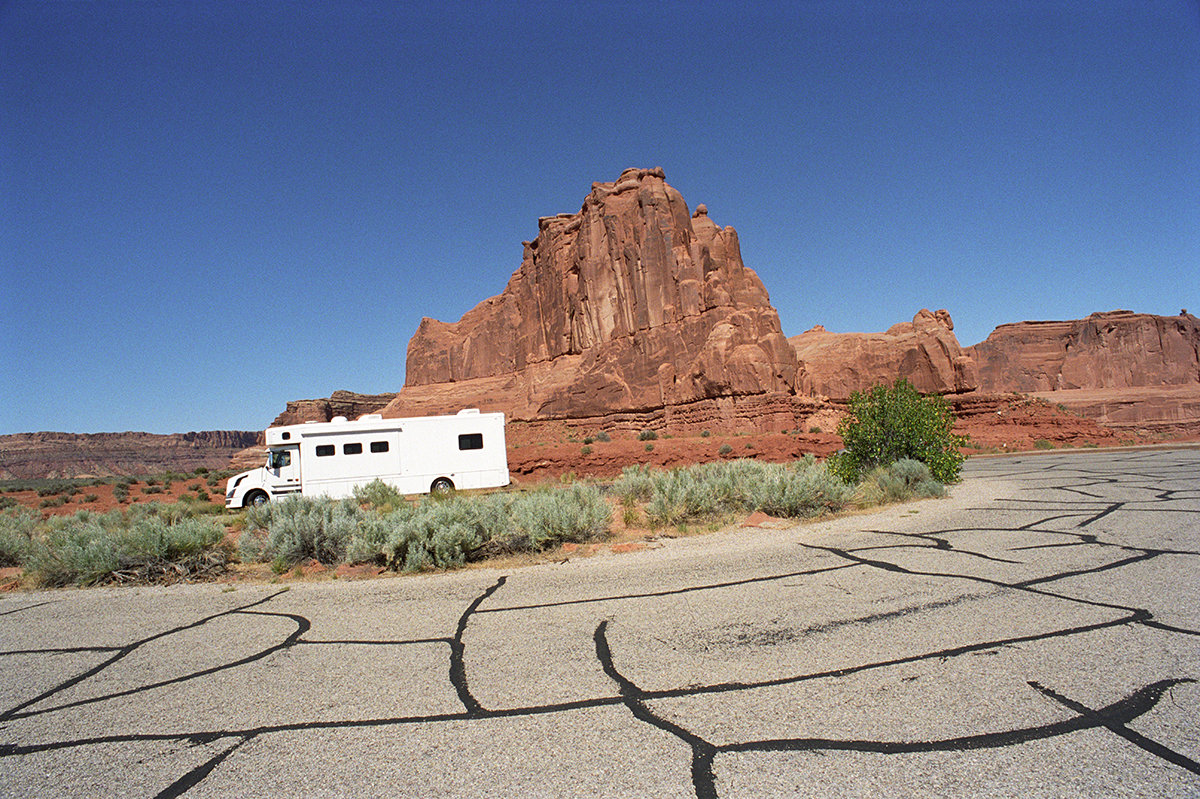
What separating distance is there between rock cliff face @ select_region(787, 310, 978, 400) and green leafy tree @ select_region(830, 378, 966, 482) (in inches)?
1427

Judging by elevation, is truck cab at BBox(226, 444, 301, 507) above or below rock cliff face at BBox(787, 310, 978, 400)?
below

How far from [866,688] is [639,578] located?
3.49 metres

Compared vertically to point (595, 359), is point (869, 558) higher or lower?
lower

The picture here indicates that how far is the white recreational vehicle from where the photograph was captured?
19469 millimetres

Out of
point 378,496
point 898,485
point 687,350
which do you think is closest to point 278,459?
point 378,496

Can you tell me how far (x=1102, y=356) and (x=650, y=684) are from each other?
127290mm

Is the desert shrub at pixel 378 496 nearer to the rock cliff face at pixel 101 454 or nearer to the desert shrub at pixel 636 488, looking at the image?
the desert shrub at pixel 636 488

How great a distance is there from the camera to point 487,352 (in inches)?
3733

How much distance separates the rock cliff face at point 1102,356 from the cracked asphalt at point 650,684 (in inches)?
4366

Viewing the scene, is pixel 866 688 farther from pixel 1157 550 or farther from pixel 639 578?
pixel 1157 550

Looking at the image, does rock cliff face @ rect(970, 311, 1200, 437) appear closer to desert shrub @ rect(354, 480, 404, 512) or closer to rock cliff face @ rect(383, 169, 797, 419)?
rock cliff face @ rect(383, 169, 797, 419)

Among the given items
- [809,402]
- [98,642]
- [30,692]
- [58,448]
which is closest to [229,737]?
[30,692]

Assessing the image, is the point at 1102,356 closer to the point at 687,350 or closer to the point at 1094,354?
the point at 1094,354

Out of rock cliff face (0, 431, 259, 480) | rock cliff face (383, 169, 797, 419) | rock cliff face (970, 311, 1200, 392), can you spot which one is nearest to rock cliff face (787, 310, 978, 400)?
rock cliff face (383, 169, 797, 419)
